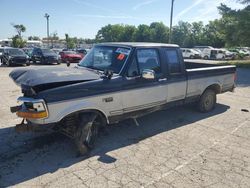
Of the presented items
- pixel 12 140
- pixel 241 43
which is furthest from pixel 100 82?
pixel 241 43

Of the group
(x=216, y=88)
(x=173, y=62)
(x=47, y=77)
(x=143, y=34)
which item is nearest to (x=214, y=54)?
(x=216, y=88)

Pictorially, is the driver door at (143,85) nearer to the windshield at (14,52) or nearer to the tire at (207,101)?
the tire at (207,101)

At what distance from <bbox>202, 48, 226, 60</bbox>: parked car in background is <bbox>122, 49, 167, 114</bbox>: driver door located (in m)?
33.4

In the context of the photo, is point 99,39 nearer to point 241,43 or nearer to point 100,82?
point 241,43

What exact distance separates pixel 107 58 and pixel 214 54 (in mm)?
34659

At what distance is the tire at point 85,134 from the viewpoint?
4207mm

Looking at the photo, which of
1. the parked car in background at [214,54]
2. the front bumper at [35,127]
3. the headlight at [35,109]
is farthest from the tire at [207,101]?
the parked car in background at [214,54]

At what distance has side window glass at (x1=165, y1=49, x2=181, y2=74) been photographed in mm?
5594

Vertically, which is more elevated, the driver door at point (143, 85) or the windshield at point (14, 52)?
the windshield at point (14, 52)

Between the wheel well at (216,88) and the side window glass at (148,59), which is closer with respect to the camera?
the side window glass at (148,59)

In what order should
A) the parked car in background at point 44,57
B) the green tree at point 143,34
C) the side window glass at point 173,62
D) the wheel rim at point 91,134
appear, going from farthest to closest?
the green tree at point 143,34 → the parked car in background at point 44,57 → the side window glass at point 173,62 → the wheel rim at point 91,134

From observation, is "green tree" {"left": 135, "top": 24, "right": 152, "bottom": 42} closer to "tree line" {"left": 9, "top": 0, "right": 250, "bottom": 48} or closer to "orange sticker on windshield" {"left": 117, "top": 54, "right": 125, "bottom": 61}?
"tree line" {"left": 9, "top": 0, "right": 250, "bottom": 48}

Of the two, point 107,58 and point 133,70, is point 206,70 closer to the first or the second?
point 133,70

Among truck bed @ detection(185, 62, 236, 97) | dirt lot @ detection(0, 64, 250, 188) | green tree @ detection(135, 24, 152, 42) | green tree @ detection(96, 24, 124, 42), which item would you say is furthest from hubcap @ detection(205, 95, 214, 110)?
green tree @ detection(96, 24, 124, 42)
